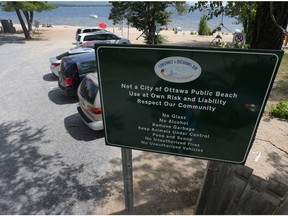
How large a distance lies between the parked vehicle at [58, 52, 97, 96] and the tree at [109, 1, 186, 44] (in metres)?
12.0

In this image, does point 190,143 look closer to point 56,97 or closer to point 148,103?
point 148,103

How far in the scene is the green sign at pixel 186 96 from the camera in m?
1.92

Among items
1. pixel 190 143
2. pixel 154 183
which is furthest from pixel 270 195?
pixel 154 183

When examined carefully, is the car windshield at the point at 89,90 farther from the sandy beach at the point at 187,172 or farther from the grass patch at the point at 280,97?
the grass patch at the point at 280,97

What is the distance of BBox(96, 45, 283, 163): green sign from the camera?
1.92 m

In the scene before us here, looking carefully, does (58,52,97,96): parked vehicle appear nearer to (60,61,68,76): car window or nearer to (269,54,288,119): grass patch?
(60,61,68,76): car window

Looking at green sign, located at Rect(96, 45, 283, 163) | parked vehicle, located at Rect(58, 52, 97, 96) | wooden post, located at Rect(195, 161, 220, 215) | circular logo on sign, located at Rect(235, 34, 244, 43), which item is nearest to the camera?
green sign, located at Rect(96, 45, 283, 163)

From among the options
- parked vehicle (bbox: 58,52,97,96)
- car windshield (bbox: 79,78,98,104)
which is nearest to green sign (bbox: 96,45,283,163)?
car windshield (bbox: 79,78,98,104)

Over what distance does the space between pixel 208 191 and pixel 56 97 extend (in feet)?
23.7

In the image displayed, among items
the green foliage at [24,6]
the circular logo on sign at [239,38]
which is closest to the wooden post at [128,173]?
the circular logo on sign at [239,38]

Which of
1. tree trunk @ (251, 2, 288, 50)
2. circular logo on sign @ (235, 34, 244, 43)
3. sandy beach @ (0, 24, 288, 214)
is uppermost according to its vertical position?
tree trunk @ (251, 2, 288, 50)

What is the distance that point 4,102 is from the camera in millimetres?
8117

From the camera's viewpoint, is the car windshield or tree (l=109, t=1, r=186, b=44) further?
tree (l=109, t=1, r=186, b=44)

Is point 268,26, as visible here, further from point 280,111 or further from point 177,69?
point 280,111
